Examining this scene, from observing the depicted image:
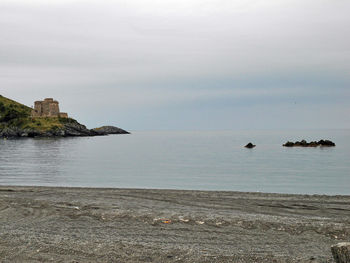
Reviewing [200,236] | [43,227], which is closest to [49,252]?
[43,227]

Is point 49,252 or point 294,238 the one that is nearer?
point 49,252

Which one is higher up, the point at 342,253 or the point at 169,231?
the point at 342,253

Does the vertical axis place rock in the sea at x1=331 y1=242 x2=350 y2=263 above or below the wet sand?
above

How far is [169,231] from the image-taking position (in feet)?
48.8

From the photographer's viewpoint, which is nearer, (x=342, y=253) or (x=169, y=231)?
(x=342, y=253)

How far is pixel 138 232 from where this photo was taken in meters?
14.7

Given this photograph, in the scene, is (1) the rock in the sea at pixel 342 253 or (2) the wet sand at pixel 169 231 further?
(2) the wet sand at pixel 169 231

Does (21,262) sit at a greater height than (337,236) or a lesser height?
lesser

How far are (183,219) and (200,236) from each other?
2877 millimetres

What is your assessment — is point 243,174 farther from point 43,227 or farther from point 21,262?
point 21,262

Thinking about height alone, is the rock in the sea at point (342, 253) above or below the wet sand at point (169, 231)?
above

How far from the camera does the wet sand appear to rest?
38.8ft

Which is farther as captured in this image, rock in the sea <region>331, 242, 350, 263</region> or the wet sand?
the wet sand

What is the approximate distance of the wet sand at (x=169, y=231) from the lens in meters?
11.8
